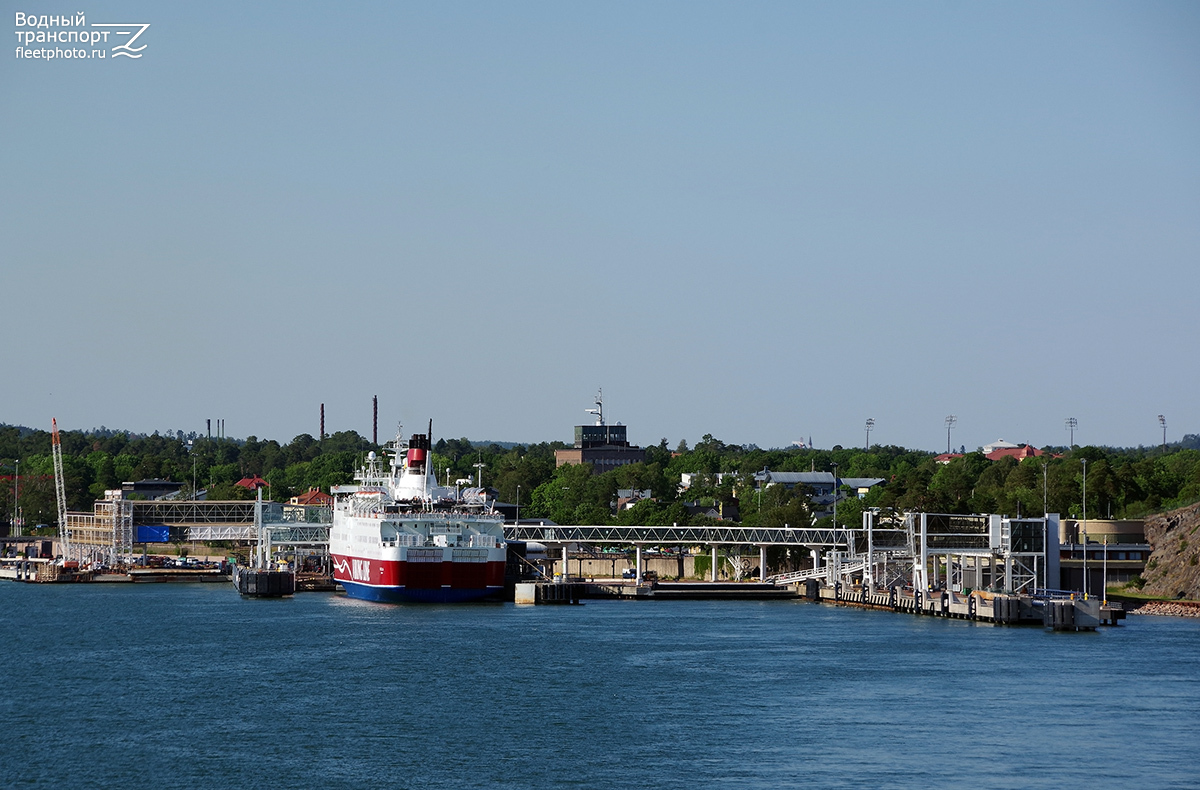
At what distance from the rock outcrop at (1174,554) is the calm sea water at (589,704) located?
1780 centimetres

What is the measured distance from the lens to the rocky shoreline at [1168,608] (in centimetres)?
9569

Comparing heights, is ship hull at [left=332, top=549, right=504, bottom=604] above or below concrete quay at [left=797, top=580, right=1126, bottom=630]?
above

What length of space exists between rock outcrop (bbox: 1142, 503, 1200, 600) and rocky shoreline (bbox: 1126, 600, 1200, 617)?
251 centimetres

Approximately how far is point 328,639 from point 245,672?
13.3m

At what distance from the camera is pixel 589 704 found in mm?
59000

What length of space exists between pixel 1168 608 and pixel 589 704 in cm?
5401

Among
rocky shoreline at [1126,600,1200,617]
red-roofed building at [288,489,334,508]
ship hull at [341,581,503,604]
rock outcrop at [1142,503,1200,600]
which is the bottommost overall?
rocky shoreline at [1126,600,1200,617]

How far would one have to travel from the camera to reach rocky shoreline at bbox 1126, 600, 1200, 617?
9569 centimetres

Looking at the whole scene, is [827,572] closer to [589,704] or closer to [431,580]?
[431,580]

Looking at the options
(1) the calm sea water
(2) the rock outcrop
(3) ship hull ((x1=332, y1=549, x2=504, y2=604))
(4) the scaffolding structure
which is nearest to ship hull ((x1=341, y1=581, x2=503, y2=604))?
(3) ship hull ((x1=332, y1=549, x2=504, y2=604))

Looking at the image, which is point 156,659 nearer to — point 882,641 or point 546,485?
point 882,641

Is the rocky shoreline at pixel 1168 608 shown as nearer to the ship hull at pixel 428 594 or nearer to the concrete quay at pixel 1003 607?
the concrete quay at pixel 1003 607

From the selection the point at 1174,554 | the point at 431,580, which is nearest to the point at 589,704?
the point at 431,580

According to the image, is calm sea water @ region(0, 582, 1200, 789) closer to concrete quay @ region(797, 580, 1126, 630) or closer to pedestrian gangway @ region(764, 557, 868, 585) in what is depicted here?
concrete quay @ region(797, 580, 1126, 630)
